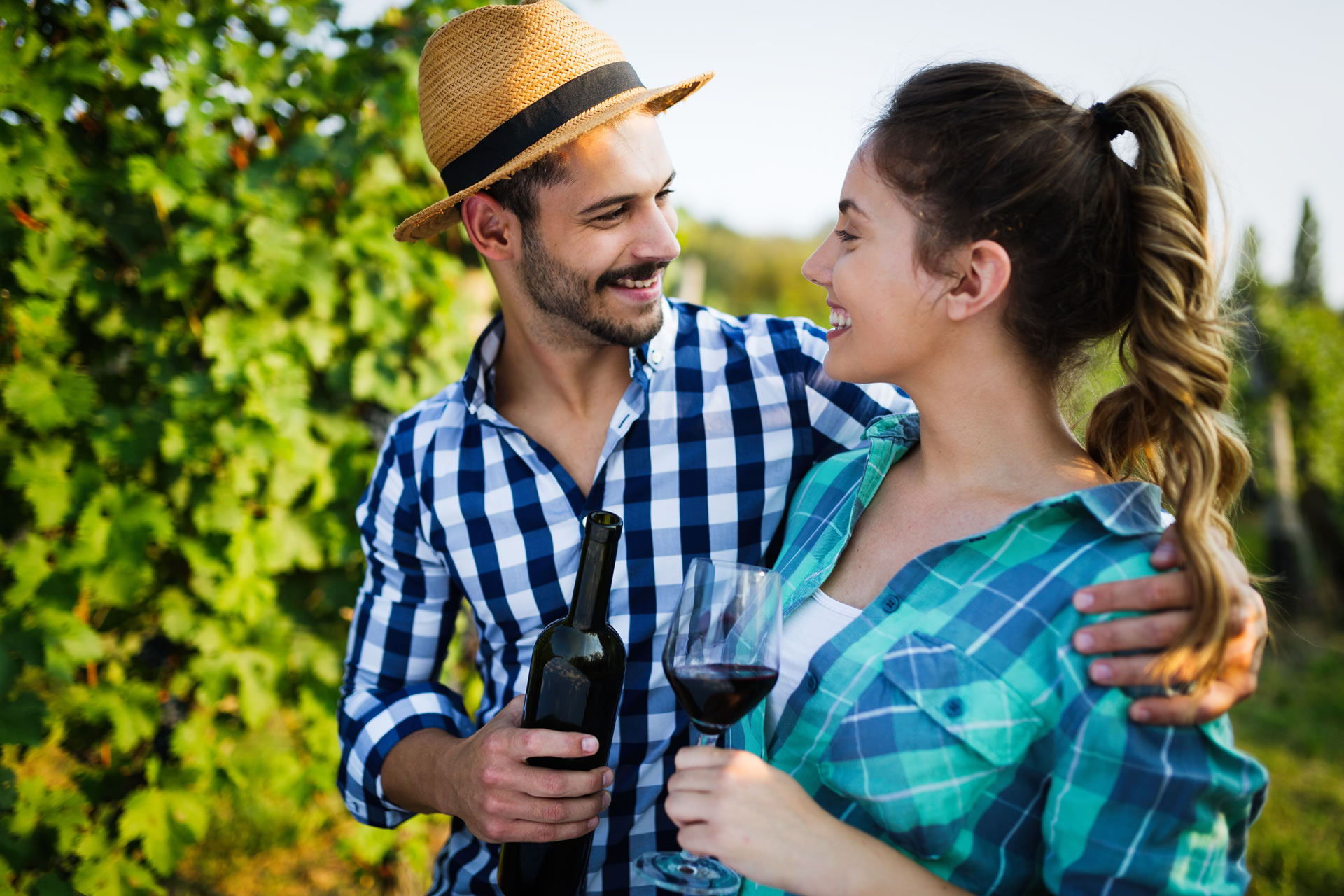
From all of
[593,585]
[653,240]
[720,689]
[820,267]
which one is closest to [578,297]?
[653,240]

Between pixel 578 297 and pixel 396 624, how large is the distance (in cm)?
99

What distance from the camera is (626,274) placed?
2.20 meters

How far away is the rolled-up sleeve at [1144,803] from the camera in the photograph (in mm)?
1296

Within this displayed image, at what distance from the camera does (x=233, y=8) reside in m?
2.68

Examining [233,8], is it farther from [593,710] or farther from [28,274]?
[593,710]

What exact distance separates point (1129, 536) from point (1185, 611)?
18 centimetres

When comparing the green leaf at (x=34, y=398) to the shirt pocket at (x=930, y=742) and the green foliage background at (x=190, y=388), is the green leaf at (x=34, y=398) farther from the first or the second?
the shirt pocket at (x=930, y=742)

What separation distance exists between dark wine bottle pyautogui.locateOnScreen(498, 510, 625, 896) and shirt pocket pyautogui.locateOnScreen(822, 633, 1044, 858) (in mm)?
464

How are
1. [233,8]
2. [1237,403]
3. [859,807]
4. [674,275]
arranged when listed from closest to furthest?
[859,807] → [233,8] → [674,275] → [1237,403]

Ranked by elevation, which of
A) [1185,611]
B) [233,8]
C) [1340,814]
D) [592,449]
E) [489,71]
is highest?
[233,8]

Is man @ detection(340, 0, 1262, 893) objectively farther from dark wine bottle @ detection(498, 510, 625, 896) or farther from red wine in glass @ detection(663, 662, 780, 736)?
red wine in glass @ detection(663, 662, 780, 736)

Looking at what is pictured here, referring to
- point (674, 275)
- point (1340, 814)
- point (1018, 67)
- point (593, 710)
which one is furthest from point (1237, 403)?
point (593, 710)

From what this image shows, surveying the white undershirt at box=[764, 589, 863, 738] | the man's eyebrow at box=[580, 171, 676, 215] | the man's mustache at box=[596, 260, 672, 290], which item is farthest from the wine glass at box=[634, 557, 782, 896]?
the man's eyebrow at box=[580, 171, 676, 215]

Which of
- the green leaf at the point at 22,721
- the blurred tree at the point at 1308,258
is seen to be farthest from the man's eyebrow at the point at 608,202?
the blurred tree at the point at 1308,258
